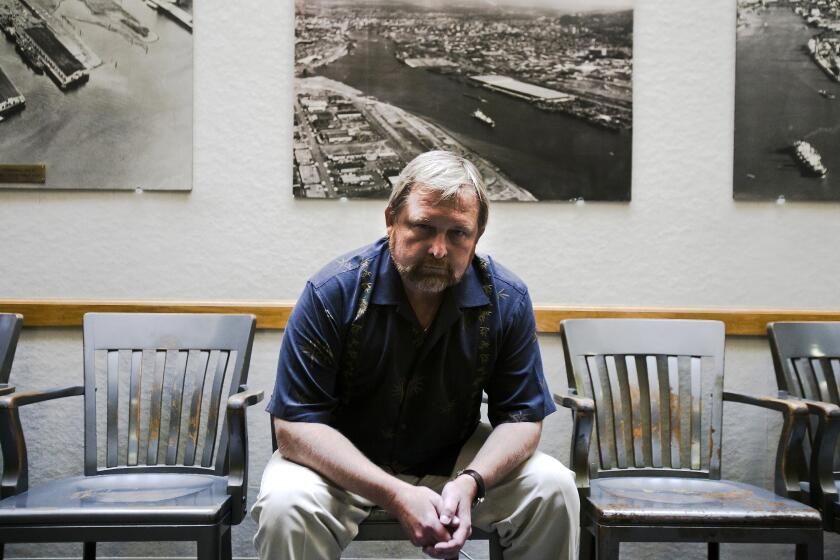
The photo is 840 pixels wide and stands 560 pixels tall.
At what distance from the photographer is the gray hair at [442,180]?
1593 millimetres

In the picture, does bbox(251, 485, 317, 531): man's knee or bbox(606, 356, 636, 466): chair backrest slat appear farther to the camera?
bbox(606, 356, 636, 466): chair backrest slat

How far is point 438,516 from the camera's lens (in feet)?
4.86

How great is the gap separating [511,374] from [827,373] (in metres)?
1.18

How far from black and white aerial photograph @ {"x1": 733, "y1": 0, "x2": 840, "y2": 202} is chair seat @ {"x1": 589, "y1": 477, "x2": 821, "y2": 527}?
43.9 inches

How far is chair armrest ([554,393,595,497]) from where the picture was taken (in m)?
1.85

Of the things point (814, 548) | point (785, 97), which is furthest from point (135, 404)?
point (785, 97)

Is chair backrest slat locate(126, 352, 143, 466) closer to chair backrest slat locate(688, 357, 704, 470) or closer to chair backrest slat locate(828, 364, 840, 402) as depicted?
chair backrest slat locate(688, 357, 704, 470)

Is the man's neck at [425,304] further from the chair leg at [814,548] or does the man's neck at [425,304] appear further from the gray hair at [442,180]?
the chair leg at [814,548]

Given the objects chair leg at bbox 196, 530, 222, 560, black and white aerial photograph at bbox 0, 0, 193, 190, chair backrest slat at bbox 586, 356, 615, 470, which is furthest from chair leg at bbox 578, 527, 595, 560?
black and white aerial photograph at bbox 0, 0, 193, 190

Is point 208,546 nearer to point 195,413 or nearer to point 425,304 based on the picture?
point 195,413

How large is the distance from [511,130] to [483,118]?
0.11 metres

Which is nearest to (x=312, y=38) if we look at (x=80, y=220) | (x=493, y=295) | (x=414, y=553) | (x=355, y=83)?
(x=355, y=83)

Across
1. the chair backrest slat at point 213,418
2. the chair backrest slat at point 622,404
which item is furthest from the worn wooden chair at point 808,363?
the chair backrest slat at point 213,418

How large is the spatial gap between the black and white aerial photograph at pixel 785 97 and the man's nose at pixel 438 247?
1.42 metres
